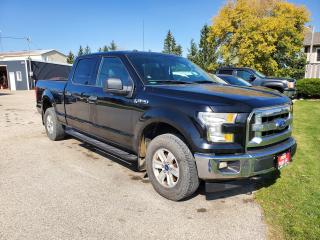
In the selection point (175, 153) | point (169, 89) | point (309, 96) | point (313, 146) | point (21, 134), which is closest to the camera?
point (175, 153)

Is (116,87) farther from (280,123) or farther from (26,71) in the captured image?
(26,71)

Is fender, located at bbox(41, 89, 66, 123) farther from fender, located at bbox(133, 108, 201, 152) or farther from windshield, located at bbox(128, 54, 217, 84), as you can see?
fender, located at bbox(133, 108, 201, 152)

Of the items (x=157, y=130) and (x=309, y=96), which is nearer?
(x=157, y=130)

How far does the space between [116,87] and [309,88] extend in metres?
17.2

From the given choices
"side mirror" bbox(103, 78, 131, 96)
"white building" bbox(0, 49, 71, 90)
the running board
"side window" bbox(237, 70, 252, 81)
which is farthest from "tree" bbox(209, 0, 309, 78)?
"side mirror" bbox(103, 78, 131, 96)

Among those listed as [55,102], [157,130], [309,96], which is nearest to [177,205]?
[157,130]

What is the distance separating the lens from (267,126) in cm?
333

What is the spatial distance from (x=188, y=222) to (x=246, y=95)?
1.60m

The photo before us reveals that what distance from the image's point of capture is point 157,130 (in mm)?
3967

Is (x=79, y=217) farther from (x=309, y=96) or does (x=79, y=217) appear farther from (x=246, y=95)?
(x=309, y=96)

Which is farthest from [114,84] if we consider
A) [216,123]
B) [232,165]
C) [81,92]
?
[232,165]

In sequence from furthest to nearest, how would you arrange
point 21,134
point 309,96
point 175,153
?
point 309,96 → point 21,134 → point 175,153

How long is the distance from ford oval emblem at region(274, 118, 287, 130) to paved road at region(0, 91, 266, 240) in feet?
3.31

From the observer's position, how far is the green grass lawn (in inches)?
118
